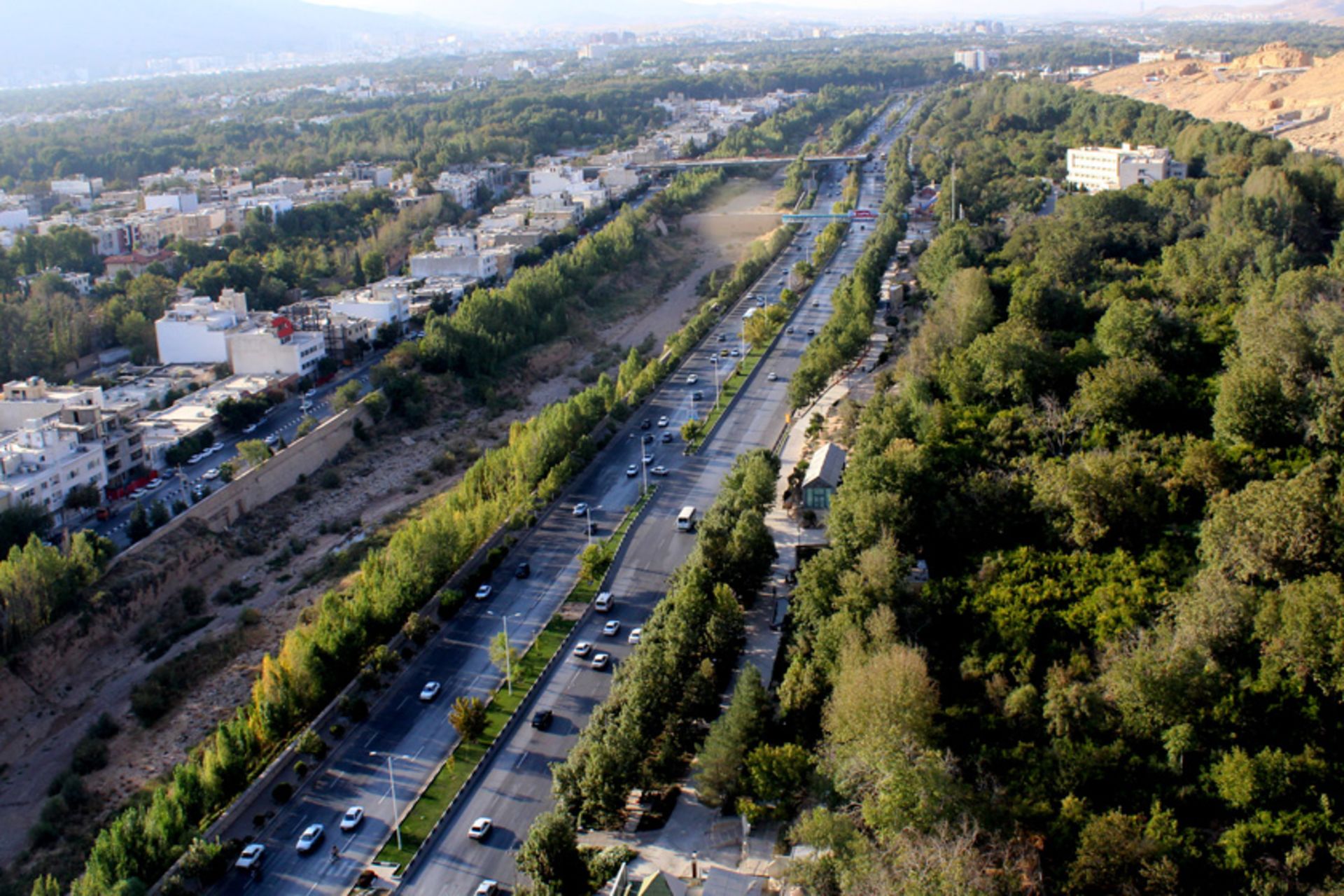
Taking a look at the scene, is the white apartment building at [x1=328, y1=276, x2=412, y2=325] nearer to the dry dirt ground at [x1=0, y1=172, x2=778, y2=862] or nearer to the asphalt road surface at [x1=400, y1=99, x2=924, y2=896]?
the dry dirt ground at [x1=0, y1=172, x2=778, y2=862]

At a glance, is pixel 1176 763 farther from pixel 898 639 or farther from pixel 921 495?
pixel 921 495

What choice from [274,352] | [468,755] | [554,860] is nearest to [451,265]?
[274,352]

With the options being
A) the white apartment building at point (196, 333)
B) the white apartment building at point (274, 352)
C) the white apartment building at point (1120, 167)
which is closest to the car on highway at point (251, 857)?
the white apartment building at point (274, 352)

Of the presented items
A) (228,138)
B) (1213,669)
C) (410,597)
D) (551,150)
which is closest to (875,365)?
(410,597)

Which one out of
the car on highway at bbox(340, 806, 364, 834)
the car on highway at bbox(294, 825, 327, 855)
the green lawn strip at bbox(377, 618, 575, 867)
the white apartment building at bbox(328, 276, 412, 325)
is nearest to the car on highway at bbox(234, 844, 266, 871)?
the car on highway at bbox(294, 825, 327, 855)

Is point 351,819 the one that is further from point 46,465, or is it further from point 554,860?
point 46,465

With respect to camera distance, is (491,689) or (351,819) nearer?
(351,819)

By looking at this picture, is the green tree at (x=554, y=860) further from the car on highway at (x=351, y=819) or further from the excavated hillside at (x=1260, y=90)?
the excavated hillside at (x=1260, y=90)
